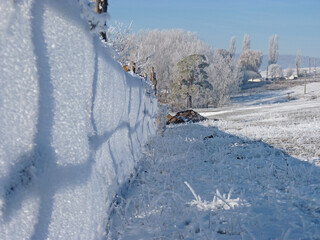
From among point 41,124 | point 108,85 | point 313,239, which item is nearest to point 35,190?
point 41,124

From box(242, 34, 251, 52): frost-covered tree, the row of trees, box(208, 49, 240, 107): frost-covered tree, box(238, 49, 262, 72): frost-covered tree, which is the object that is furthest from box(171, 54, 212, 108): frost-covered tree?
box(242, 34, 251, 52): frost-covered tree

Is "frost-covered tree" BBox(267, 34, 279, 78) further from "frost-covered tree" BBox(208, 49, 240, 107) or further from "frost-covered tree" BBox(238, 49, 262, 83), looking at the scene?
"frost-covered tree" BBox(208, 49, 240, 107)

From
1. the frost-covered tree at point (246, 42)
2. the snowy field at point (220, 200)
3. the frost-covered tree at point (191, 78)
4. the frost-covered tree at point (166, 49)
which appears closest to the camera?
the snowy field at point (220, 200)

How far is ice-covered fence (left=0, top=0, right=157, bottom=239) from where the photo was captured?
2.66 ft

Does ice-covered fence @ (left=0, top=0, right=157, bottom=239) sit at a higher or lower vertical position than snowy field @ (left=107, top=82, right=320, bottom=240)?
higher

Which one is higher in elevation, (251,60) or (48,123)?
(251,60)

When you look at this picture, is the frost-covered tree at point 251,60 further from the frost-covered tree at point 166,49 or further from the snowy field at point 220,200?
the snowy field at point 220,200

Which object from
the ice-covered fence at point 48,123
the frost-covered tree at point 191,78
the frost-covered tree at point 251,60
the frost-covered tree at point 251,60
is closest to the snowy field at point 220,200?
the ice-covered fence at point 48,123

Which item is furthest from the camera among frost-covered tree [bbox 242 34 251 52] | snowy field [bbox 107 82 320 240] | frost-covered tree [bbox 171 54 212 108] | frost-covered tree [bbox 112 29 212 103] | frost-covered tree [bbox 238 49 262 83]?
frost-covered tree [bbox 242 34 251 52]

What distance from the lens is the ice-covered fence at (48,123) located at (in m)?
0.81

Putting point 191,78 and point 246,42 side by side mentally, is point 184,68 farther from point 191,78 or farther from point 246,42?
point 246,42

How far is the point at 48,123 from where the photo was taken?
3.30ft

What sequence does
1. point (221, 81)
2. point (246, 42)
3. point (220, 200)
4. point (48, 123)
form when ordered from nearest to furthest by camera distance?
point (48, 123)
point (220, 200)
point (221, 81)
point (246, 42)

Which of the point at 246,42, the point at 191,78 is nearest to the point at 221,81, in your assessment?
the point at 191,78
